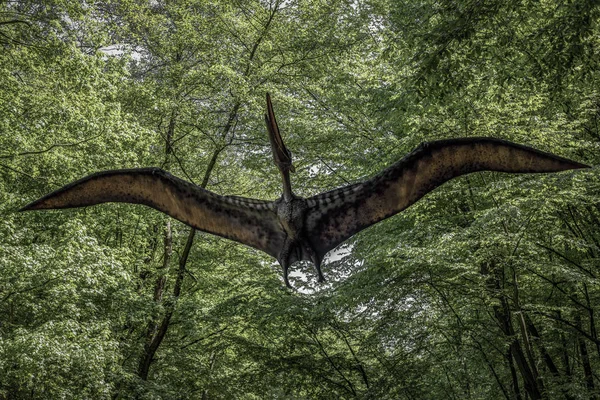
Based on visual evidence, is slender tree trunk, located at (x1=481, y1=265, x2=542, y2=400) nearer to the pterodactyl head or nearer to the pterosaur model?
the pterosaur model

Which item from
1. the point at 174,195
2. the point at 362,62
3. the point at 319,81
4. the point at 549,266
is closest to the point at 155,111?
the point at 319,81

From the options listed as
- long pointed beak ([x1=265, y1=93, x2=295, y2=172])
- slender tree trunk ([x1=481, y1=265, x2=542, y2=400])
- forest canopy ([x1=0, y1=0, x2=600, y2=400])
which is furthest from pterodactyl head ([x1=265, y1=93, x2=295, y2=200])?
slender tree trunk ([x1=481, y1=265, x2=542, y2=400])

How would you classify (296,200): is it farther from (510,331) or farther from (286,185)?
(510,331)

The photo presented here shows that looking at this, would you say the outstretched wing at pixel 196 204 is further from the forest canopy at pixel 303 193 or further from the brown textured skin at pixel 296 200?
the forest canopy at pixel 303 193

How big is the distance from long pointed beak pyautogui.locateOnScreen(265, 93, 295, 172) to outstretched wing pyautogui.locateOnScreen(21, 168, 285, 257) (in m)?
0.29

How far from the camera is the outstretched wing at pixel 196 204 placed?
213 cm

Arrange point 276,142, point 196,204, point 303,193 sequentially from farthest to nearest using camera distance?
point 303,193 → point 196,204 → point 276,142

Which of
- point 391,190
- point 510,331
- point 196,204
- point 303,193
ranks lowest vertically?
point 391,190

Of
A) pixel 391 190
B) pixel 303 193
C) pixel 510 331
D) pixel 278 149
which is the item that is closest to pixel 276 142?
pixel 278 149

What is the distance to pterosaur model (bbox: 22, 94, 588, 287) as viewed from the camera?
1962mm

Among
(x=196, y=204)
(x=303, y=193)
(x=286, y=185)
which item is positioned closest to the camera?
(x=286, y=185)

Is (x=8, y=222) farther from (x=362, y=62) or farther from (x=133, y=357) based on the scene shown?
(x=362, y=62)

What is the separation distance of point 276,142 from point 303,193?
395 inches

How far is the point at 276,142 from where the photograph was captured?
1771 mm
